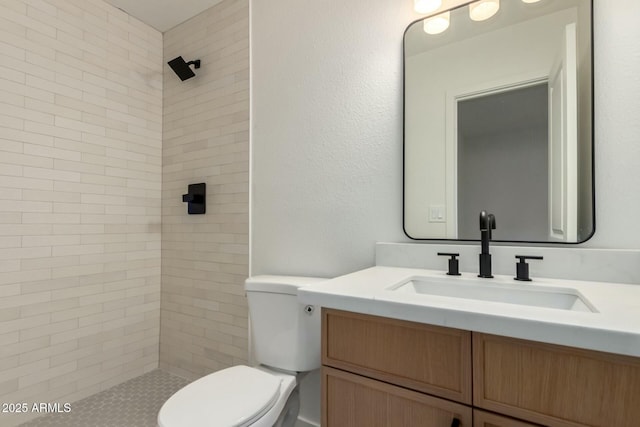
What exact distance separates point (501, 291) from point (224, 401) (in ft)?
3.18

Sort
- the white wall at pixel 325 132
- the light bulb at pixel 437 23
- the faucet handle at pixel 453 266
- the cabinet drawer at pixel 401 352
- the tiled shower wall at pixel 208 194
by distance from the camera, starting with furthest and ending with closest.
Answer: the tiled shower wall at pixel 208 194 → the white wall at pixel 325 132 → the light bulb at pixel 437 23 → the faucet handle at pixel 453 266 → the cabinet drawer at pixel 401 352

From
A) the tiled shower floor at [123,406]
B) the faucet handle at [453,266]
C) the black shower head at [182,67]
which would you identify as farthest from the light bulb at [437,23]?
the tiled shower floor at [123,406]

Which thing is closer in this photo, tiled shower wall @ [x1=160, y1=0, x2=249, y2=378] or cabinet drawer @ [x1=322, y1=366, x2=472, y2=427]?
cabinet drawer @ [x1=322, y1=366, x2=472, y2=427]

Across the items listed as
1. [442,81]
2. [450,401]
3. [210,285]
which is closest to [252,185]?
[210,285]

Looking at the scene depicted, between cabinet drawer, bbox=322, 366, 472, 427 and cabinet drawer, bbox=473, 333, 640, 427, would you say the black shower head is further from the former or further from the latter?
cabinet drawer, bbox=473, 333, 640, 427

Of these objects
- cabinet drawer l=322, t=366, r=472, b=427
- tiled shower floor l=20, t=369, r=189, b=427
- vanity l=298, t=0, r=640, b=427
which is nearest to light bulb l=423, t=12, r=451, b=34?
vanity l=298, t=0, r=640, b=427

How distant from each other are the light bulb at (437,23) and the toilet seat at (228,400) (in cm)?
154

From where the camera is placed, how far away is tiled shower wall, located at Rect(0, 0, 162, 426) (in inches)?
63.8

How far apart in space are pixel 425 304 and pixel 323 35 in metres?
1.43

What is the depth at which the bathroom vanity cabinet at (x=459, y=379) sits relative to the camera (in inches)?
22.3

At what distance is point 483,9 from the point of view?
4.03ft

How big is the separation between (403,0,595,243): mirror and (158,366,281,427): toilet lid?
2.71ft

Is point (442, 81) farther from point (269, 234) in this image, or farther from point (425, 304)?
point (269, 234)

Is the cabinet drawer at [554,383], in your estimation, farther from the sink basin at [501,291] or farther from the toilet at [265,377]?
the toilet at [265,377]
